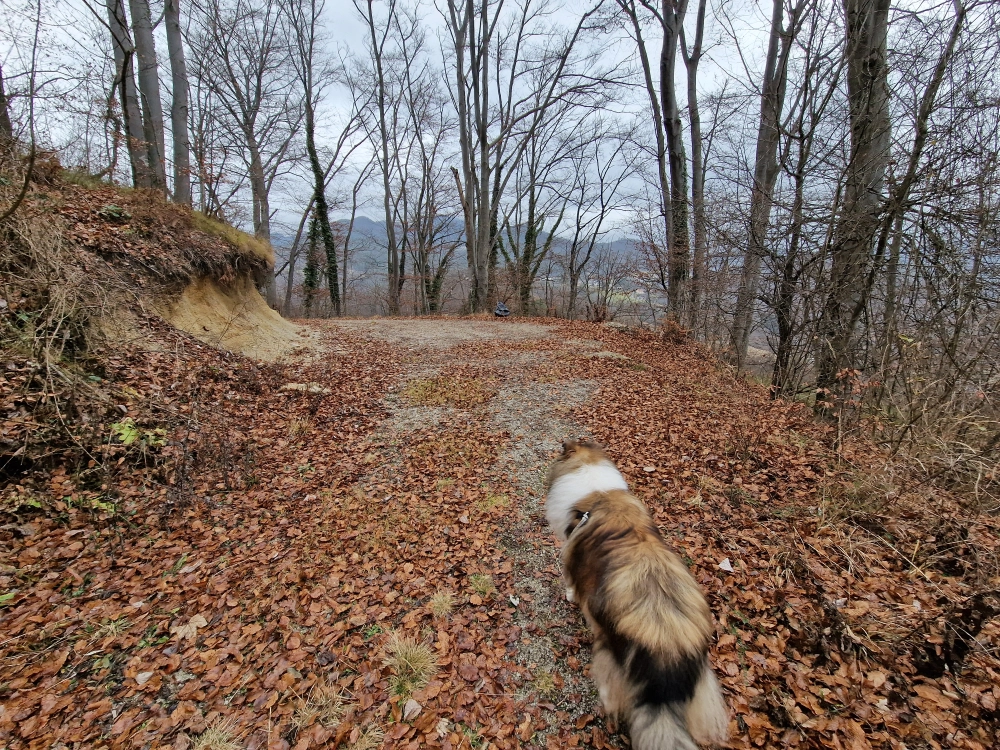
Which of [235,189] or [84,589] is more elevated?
[235,189]

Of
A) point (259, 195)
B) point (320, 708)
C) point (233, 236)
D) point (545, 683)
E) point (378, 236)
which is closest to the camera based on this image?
point (320, 708)

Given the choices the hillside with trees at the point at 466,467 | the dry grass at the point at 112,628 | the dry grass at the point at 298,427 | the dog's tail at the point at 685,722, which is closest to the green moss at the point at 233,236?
the hillside with trees at the point at 466,467

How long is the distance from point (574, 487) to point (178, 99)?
12.8 meters

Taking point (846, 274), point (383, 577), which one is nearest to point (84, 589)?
point (383, 577)

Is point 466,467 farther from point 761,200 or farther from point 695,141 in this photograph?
point 695,141

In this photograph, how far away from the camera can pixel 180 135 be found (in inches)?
374

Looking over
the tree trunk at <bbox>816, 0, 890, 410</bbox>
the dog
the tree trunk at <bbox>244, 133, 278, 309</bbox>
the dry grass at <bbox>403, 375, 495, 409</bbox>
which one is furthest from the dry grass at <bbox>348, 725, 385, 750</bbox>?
the tree trunk at <bbox>244, 133, 278, 309</bbox>

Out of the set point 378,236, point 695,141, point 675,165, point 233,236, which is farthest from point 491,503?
point 378,236

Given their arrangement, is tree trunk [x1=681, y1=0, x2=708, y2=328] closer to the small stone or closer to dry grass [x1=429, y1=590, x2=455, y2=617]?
dry grass [x1=429, y1=590, x2=455, y2=617]

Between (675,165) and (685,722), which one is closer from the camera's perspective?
(685,722)

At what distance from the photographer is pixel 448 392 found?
766 cm

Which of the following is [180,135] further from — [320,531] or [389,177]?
[389,177]

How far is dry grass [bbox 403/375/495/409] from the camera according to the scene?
286 inches

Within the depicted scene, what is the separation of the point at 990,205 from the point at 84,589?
973cm
